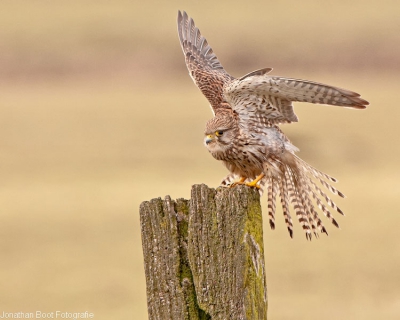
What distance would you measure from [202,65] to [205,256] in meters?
3.75

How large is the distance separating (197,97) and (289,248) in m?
15.7

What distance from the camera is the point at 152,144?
60.2 feet

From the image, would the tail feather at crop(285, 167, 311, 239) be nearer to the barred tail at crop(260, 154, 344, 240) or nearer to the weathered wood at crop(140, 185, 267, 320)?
the barred tail at crop(260, 154, 344, 240)

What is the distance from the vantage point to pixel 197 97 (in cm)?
2602

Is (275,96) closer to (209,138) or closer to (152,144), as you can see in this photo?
(209,138)

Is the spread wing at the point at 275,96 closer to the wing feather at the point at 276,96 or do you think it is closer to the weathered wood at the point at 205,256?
the wing feather at the point at 276,96

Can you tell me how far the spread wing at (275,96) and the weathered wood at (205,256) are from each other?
134cm

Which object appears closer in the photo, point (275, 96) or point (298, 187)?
point (275, 96)

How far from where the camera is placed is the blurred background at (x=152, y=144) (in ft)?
30.9

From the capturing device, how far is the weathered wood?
11.2ft

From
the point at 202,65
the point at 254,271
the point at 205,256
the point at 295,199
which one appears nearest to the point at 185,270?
the point at 205,256

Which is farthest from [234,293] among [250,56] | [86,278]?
[250,56]

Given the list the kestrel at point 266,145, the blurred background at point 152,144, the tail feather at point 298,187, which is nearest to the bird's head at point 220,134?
the kestrel at point 266,145

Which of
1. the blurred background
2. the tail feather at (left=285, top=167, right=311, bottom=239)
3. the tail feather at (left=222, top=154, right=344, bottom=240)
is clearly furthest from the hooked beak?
the blurred background
